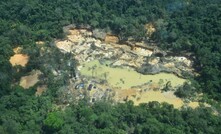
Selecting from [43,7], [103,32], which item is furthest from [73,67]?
[43,7]

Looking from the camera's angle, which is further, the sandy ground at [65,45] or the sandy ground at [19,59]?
the sandy ground at [65,45]

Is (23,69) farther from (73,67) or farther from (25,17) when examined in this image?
(25,17)

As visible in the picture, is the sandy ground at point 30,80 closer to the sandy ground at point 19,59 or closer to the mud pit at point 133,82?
the sandy ground at point 19,59

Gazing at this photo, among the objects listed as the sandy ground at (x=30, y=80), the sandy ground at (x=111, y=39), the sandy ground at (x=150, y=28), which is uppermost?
the sandy ground at (x=150, y=28)

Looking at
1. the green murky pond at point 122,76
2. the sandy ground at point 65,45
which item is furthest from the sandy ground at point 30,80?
the sandy ground at point 65,45

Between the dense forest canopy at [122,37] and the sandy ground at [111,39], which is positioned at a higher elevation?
the dense forest canopy at [122,37]

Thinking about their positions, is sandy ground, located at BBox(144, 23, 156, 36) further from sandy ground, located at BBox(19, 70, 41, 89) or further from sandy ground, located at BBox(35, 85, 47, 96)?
sandy ground, located at BBox(35, 85, 47, 96)
